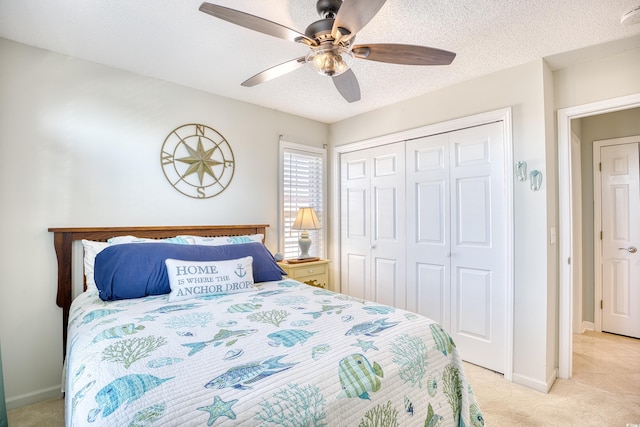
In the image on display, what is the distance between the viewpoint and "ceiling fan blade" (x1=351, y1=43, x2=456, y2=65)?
62.2 inches

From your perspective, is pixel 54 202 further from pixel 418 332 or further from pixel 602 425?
pixel 602 425

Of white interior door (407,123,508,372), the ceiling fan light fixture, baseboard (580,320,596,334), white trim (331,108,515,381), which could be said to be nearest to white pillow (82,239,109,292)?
the ceiling fan light fixture

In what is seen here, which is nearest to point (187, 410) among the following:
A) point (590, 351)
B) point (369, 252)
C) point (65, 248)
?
point (65, 248)

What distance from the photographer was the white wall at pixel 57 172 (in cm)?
206

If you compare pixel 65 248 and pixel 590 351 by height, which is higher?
pixel 65 248

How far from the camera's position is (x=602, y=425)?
73.2 inches

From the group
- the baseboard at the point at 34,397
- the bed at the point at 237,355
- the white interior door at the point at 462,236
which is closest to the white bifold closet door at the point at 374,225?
the white interior door at the point at 462,236

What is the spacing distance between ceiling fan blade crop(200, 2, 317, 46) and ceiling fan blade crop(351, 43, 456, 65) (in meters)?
0.28

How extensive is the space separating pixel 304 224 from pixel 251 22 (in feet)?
7.09

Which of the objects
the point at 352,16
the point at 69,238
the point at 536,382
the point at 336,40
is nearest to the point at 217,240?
the point at 69,238

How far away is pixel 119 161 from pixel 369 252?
2590 mm

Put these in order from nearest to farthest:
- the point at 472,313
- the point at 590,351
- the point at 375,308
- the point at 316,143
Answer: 1. the point at 375,308
2. the point at 472,313
3. the point at 590,351
4. the point at 316,143

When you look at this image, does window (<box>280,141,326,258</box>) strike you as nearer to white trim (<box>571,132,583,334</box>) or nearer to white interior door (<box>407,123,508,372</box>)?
white interior door (<box>407,123,508,372</box>)

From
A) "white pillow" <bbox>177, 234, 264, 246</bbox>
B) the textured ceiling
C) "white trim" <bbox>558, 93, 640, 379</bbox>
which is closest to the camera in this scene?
the textured ceiling
